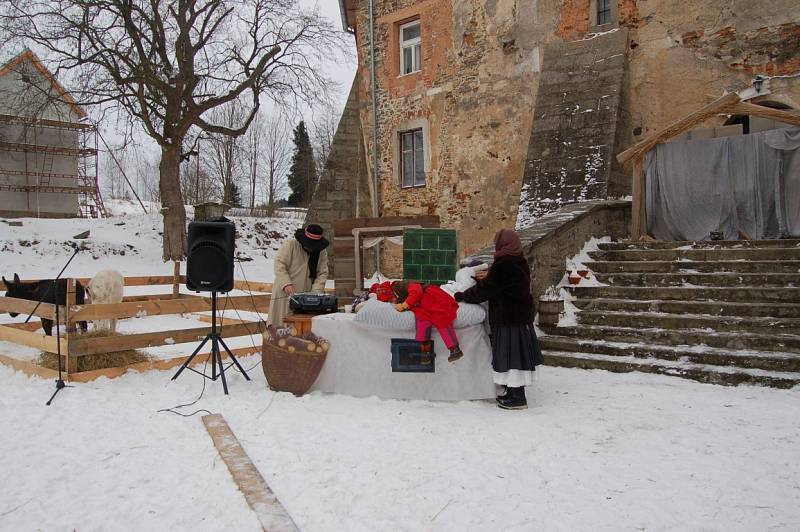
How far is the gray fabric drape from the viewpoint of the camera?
317 inches

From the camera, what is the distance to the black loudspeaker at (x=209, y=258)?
532 cm

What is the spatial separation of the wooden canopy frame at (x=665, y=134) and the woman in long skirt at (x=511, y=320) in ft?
15.1

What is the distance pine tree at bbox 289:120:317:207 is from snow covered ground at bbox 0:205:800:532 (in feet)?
114

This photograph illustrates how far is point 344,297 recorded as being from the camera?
8.34m

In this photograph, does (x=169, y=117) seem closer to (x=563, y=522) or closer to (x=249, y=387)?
(x=249, y=387)

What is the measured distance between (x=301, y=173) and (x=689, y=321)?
35.8m

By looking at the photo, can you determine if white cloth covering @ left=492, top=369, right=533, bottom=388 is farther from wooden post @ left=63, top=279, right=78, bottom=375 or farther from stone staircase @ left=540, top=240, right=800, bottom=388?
wooden post @ left=63, top=279, right=78, bottom=375

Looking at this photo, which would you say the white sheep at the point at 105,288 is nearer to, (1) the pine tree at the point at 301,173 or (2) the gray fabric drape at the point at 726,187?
(2) the gray fabric drape at the point at 726,187

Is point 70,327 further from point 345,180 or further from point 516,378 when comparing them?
point 345,180

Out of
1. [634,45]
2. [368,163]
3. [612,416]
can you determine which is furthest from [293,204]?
[612,416]

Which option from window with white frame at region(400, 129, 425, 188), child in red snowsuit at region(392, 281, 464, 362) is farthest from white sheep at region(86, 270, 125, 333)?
window with white frame at region(400, 129, 425, 188)

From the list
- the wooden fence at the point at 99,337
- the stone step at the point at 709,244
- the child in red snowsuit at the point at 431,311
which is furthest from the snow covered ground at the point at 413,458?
the stone step at the point at 709,244

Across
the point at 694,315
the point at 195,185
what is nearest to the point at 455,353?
the point at 694,315

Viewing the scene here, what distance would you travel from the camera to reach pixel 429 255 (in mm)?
7020
